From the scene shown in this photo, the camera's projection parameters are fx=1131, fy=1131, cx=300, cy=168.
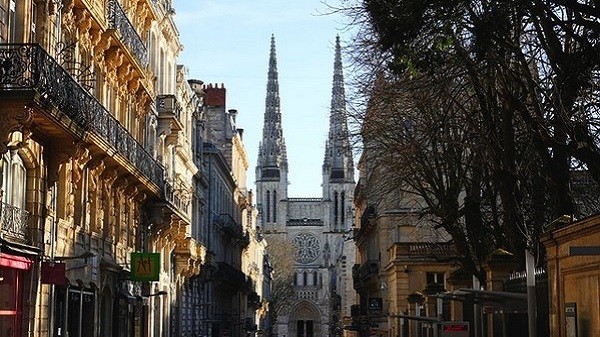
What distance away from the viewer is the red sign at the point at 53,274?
74.2 feet

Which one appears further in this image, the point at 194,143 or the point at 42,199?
the point at 194,143

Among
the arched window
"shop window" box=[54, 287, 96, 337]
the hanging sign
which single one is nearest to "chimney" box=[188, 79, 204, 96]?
the hanging sign

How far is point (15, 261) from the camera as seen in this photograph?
21078 millimetres

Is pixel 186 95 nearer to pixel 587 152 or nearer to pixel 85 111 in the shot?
pixel 85 111

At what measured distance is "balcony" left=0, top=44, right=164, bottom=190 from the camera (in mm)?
19453

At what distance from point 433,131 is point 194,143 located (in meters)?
30.5

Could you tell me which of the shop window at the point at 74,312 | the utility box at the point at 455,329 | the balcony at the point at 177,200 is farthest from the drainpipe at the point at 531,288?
the balcony at the point at 177,200

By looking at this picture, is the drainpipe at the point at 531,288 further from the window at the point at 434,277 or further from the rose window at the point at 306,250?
the rose window at the point at 306,250

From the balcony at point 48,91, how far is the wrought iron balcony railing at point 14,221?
1.81 meters

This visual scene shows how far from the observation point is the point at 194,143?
54.8m

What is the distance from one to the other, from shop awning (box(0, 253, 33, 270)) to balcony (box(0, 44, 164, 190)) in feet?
8.62

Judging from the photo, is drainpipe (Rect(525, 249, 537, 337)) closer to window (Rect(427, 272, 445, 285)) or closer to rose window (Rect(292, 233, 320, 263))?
window (Rect(427, 272, 445, 285))

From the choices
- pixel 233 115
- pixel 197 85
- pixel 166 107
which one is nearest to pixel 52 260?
pixel 166 107

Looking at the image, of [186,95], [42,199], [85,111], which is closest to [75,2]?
[85,111]
